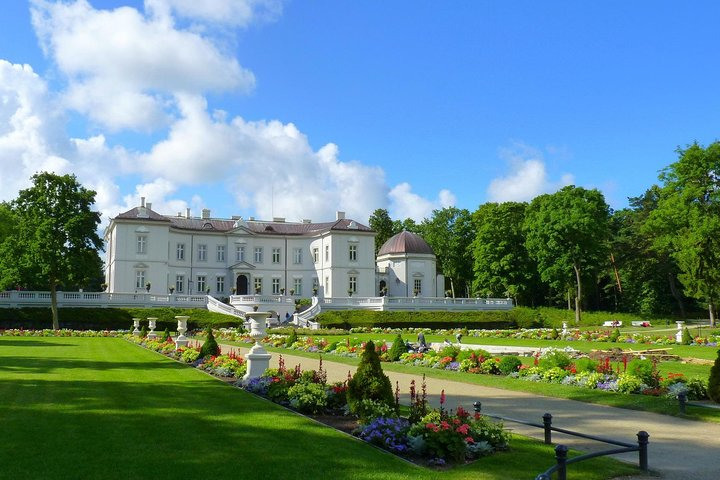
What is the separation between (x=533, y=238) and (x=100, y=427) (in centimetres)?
5391

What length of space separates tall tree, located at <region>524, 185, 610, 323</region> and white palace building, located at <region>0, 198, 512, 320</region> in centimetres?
587

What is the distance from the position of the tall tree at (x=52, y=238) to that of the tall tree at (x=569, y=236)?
3875 centimetres

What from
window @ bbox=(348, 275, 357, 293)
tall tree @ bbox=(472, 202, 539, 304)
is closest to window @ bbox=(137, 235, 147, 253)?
window @ bbox=(348, 275, 357, 293)

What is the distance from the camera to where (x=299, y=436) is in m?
9.40

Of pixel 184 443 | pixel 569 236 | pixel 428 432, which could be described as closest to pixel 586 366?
pixel 428 432

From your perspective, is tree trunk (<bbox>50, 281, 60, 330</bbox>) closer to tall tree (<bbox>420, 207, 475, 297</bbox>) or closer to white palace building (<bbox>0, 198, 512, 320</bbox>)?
white palace building (<bbox>0, 198, 512, 320</bbox>)

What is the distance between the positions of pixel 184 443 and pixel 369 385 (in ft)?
11.0

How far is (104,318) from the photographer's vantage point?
43.4m

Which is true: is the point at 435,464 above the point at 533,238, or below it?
below

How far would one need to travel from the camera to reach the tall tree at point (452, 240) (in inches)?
2911

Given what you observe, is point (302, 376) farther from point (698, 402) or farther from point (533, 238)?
point (533, 238)

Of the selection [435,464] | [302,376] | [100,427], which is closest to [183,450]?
[100,427]

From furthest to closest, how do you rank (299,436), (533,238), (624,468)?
(533,238) < (299,436) < (624,468)

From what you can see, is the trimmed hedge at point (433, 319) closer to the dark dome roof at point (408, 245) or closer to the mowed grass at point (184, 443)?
the dark dome roof at point (408, 245)
